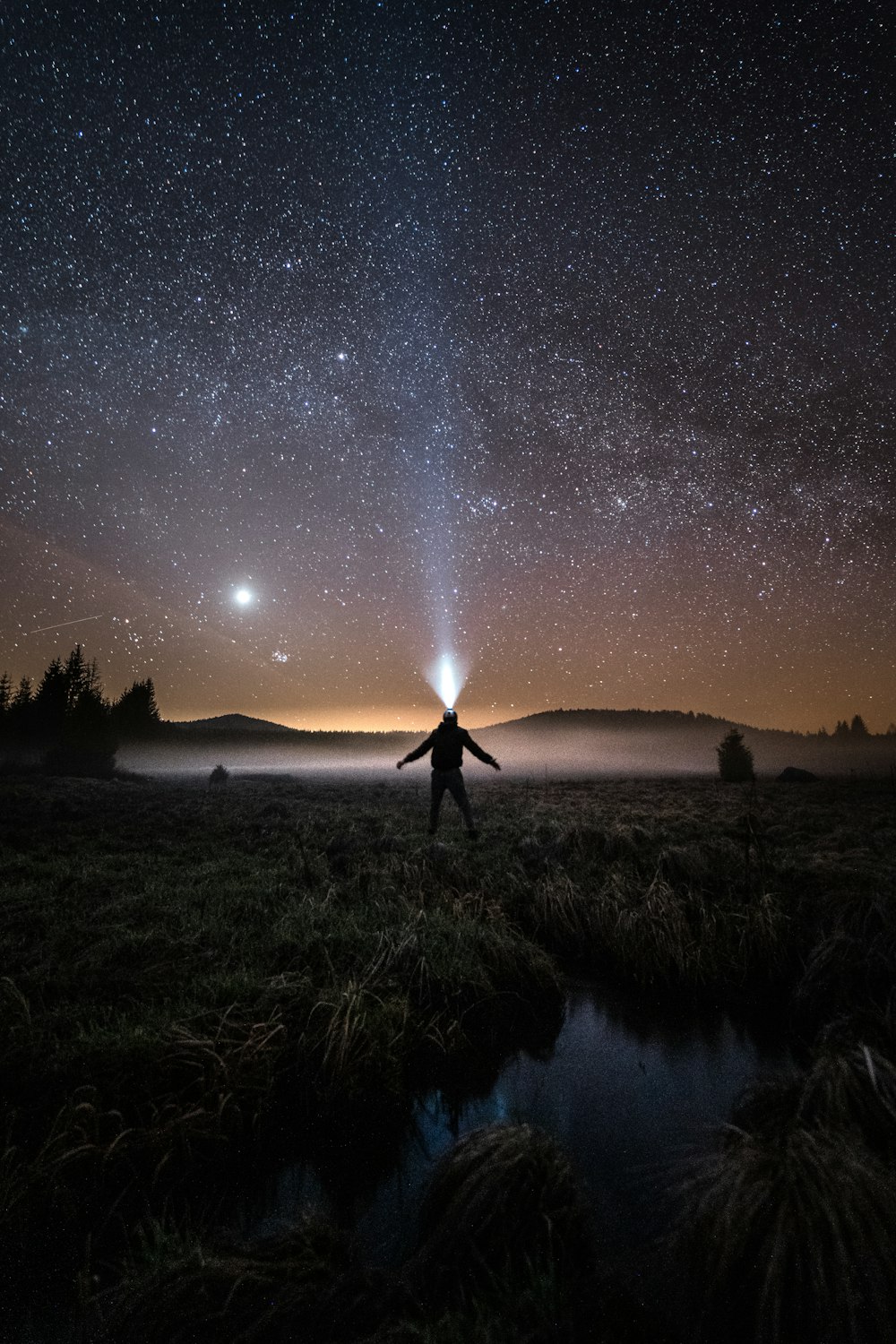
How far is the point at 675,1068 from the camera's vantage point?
4777 mm

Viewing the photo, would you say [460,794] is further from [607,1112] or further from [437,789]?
[607,1112]

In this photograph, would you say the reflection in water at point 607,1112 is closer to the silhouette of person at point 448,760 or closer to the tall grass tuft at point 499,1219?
the tall grass tuft at point 499,1219

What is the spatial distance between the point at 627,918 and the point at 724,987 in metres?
1.28

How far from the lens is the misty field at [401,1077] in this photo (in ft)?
7.88

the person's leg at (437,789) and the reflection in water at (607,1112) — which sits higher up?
the person's leg at (437,789)

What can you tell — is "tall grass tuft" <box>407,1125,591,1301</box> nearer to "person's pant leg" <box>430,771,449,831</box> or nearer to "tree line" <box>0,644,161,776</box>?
"person's pant leg" <box>430,771,449,831</box>

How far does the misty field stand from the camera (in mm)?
2400

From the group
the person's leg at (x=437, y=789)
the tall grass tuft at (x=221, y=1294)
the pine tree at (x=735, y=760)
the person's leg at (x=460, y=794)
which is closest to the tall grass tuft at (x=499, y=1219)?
the tall grass tuft at (x=221, y=1294)

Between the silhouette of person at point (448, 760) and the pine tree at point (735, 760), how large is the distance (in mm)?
35629

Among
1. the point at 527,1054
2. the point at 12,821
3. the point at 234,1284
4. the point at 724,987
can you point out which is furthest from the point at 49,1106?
the point at 12,821

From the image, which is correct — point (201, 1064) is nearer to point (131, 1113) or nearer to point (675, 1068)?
point (131, 1113)

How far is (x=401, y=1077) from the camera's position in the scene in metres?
4.41

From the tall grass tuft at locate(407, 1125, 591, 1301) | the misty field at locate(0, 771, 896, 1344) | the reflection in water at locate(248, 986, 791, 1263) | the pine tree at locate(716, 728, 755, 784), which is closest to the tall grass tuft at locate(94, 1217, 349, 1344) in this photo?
the misty field at locate(0, 771, 896, 1344)

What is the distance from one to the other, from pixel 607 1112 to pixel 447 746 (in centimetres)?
970
